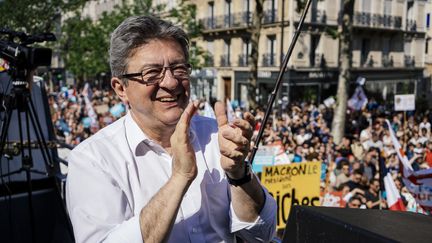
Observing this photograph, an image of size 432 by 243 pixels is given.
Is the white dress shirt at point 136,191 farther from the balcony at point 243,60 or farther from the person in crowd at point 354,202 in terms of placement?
the balcony at point 243,60

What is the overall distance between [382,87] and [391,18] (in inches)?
204

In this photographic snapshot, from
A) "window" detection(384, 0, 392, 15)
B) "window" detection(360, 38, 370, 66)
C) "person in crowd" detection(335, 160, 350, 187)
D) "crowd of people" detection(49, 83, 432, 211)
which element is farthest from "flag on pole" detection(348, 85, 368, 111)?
"window" detection(384, 0, 392, 15)

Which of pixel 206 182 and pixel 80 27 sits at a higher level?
pixel 80 27

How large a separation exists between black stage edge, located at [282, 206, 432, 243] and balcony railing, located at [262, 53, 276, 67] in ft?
103

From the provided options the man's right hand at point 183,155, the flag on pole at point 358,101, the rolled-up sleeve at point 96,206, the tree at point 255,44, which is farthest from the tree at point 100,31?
the man's right hand at point 183,155

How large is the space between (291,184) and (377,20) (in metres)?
32.9

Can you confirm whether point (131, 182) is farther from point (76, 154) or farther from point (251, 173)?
point (251, 173)

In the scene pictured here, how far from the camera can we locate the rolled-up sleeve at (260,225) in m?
1.95

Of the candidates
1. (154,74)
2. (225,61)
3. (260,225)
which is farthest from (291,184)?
(225,61)

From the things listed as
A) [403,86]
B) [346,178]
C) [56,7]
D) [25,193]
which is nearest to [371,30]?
[403,86]

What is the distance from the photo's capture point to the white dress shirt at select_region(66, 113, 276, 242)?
170cm

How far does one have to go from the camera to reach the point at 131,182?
72.4 inches

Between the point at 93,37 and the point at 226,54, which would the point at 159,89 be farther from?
the point at 226,54

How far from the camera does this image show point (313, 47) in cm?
3312
